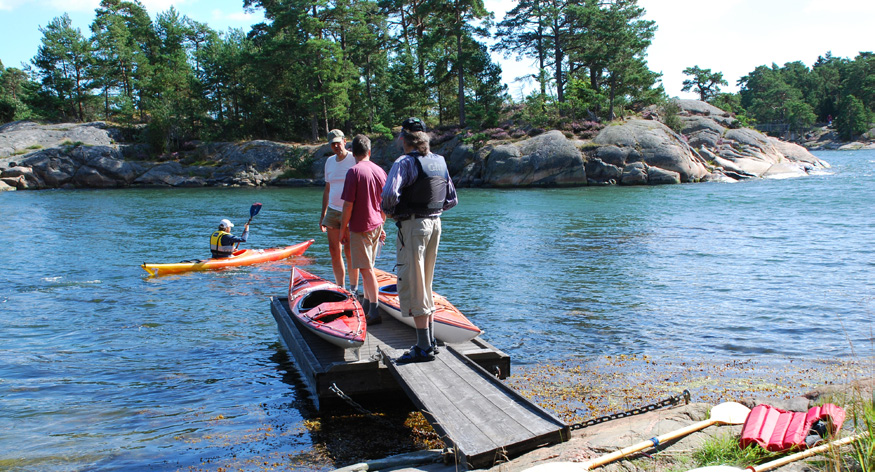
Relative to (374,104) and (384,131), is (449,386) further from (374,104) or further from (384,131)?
(374,104)

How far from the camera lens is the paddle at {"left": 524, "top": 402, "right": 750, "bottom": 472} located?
3268 millimetres

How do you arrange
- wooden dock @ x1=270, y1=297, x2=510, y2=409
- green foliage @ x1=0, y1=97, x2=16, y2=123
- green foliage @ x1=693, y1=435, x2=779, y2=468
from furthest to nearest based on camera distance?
1. green foliage @ x1=0, y1=97, x2=16, y2=123
2. wooden dock @ x1=270, y1=297, x2=510, y2=409
3. green foliage @ x1=693, y1=435, x2=779, y2=468

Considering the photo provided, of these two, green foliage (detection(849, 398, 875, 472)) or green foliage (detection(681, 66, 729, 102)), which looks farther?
green foliage (detection(681, 66, 729, 102))

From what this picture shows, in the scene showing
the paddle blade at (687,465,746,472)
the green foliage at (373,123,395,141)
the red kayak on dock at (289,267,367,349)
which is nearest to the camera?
the paddle blade at (687,465,746,472)

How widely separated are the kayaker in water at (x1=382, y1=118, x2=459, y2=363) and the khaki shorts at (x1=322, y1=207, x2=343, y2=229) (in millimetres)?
2074

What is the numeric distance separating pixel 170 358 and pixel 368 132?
39.3m

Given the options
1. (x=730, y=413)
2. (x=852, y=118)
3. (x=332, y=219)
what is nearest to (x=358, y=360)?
(x=332, y=219)

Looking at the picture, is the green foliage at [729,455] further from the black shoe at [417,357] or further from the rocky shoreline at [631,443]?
the black shoe at [417,357]

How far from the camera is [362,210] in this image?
5973mm

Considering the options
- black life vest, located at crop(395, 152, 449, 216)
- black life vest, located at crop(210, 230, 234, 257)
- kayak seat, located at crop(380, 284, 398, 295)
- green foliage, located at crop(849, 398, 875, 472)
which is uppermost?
black life vest, located at crop(395, 152, 449, 216)

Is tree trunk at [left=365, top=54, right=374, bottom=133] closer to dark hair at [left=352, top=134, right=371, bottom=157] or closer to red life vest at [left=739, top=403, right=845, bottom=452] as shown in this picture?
dark hair at [left=352, top=134, right=371, bottom=157]

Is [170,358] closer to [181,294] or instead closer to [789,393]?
[181,294]

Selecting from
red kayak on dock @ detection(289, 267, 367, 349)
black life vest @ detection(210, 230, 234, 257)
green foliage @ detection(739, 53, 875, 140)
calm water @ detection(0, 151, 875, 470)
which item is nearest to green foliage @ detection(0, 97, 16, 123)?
calm water @ detection(0, 151, 875, 470)

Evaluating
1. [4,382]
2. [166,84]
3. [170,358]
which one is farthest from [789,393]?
[166,84]
